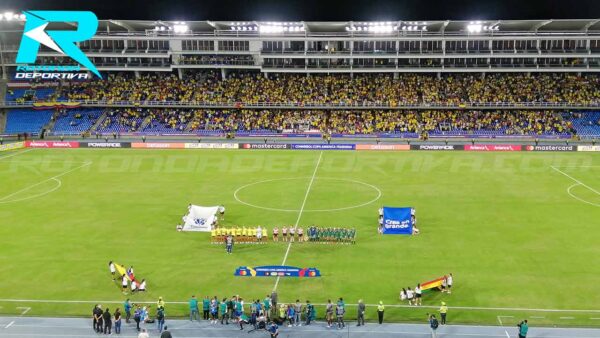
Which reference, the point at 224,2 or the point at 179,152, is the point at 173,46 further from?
the point at 179,152

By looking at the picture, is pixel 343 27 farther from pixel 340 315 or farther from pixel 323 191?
pixel 340 315

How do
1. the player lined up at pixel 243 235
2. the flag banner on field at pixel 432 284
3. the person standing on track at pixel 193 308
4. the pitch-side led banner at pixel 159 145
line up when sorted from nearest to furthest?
the person standing on track at pixel 193 308
the flag banner on field at pixel 432 284
the player lined up at pixel 243 235
the pitch-side led banner at pixel 159 145

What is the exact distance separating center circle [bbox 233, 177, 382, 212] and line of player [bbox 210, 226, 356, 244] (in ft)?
22.3

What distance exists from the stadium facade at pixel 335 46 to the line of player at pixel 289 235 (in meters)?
54.0

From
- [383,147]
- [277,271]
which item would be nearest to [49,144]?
[383,147]

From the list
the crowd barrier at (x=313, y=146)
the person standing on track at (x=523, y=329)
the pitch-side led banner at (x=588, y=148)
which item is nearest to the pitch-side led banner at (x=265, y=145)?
the crowd barrier at (x=313, y=146)

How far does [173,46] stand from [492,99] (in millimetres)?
49269

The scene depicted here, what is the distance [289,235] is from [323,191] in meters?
13.1

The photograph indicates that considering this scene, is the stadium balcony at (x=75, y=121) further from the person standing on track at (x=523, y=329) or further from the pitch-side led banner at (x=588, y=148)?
the person standing on track at (x=523, y=329)

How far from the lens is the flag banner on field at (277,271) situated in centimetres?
2930

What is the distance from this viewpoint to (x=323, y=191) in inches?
1893

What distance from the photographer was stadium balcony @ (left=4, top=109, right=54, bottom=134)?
79537mm

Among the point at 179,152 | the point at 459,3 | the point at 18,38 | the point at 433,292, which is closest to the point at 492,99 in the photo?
the point at 459,3

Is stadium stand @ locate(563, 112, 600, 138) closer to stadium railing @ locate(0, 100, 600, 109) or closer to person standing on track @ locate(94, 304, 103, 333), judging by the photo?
stadium railing @ locate(0, 100, 600, 109)
